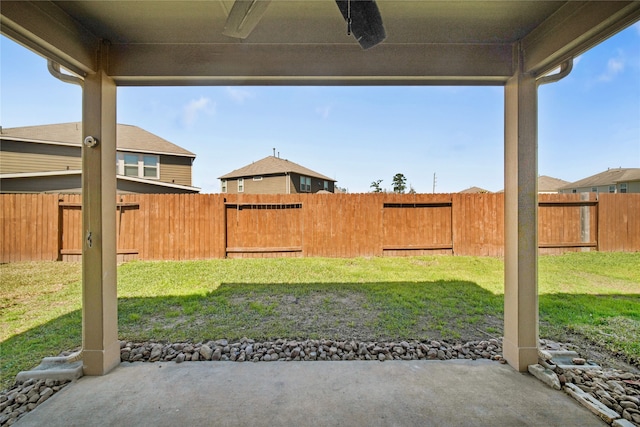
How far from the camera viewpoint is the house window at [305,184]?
15.9m

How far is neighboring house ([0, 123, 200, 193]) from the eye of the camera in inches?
342

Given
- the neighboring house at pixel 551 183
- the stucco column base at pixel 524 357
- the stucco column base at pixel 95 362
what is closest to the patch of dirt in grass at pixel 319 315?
the stucco column base at pixel 524 357

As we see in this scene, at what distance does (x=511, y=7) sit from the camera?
5.88 ft

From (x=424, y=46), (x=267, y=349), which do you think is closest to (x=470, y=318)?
(x=267, y=349)

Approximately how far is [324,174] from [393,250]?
39.4 feet

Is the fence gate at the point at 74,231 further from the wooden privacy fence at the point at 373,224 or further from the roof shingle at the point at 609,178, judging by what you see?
the roof shingle at the point at 609,178

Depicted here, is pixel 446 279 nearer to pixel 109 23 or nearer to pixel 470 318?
pixel 470 318

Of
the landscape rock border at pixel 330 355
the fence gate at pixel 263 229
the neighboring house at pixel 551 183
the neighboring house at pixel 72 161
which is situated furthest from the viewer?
the neighboring house at pixel 551 183

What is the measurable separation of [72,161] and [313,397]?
12.1 m

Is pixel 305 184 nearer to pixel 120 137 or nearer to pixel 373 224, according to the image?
pixel 120 137

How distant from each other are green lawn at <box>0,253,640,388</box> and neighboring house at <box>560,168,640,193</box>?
1297 cm

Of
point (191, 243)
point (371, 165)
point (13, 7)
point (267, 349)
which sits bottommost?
point (267, 349)

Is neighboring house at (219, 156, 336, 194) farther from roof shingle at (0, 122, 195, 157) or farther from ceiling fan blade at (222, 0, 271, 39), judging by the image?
ceiling fan blade at (222, 0, 271, 39)

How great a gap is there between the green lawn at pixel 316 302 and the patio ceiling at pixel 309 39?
7.85ft
